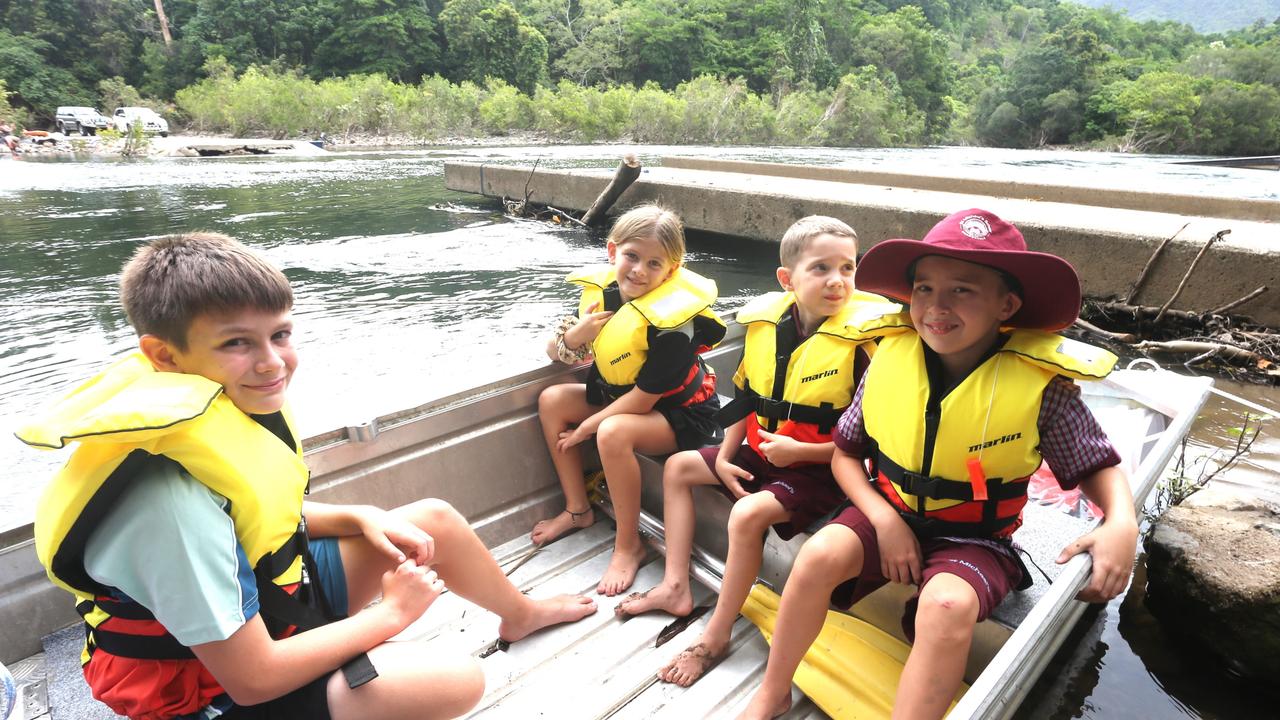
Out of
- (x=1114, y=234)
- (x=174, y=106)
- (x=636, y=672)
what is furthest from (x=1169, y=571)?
(x=174, y=106)

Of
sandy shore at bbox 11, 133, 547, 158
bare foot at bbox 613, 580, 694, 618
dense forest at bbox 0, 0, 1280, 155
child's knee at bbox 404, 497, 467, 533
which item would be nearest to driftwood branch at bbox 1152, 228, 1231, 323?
bare foot at bbox 613, 580, 694, 618

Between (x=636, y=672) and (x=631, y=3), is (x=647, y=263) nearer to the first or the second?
(x=636, y=672)

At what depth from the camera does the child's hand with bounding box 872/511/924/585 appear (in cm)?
132

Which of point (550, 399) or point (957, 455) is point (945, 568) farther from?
point (550, 399)

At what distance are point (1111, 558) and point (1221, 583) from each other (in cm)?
97

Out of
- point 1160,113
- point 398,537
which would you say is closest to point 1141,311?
point 398,537

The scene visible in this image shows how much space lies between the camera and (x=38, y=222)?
11.2 meters

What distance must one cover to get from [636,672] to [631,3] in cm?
6313

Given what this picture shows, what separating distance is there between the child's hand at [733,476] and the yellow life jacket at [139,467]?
3.41 ft

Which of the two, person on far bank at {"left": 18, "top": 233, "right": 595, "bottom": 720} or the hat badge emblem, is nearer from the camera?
person on far bank at {"left": 18, "top": 233, "right": 595, "bottom": 720}

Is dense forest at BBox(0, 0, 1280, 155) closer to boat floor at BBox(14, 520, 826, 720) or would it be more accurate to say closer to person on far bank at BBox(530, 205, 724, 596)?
person on far bank at BBox(530, 205, 724, 596)

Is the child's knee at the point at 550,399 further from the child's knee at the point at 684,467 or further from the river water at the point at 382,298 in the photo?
the child's knee at the point at 684,467

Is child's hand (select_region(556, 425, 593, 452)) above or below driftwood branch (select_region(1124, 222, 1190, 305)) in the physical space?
below

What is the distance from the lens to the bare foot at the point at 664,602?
1.83m
